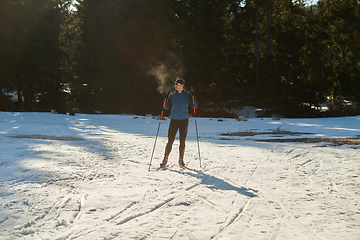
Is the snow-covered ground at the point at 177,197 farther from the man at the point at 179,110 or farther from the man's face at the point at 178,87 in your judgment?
the man's face at the point at 178,87

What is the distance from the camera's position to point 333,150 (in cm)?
1116

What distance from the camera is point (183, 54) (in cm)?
3856

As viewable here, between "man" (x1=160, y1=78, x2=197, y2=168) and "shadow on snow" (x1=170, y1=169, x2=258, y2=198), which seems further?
"man" (x1=160, y1=78, x2=197, y2=168)

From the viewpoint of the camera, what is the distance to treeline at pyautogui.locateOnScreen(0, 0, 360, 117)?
34.5m

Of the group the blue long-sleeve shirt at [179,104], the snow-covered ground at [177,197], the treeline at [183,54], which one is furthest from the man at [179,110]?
the treeline at [183,54]

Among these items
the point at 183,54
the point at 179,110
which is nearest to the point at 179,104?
the point at 179,110

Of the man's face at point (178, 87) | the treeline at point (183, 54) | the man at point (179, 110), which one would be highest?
the treeline at point (183, 54)

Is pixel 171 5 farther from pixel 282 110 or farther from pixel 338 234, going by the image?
pixel 338 234

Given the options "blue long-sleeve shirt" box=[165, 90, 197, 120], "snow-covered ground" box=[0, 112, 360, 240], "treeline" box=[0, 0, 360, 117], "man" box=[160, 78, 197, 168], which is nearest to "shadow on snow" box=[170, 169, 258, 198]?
"snow-covered ground" box=[0, 112, 360, 240]

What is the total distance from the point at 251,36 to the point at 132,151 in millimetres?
33748

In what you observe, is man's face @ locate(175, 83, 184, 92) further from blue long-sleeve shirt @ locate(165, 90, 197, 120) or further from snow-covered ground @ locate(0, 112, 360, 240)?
snow-covered ground @ locate(0, 112, 360, 240)

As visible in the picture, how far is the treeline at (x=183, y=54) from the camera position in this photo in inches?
1359

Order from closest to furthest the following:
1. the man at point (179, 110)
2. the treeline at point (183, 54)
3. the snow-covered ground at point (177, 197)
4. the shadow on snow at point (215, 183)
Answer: the snow-covered ground at point (177, 197) → the shadow on snow at point (215, 183) → the man at point (179, 110) → the treeline at point (183, 54)

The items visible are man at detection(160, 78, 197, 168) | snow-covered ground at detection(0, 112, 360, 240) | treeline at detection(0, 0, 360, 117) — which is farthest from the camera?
treeline at detection(0, 0, 360, 117)
